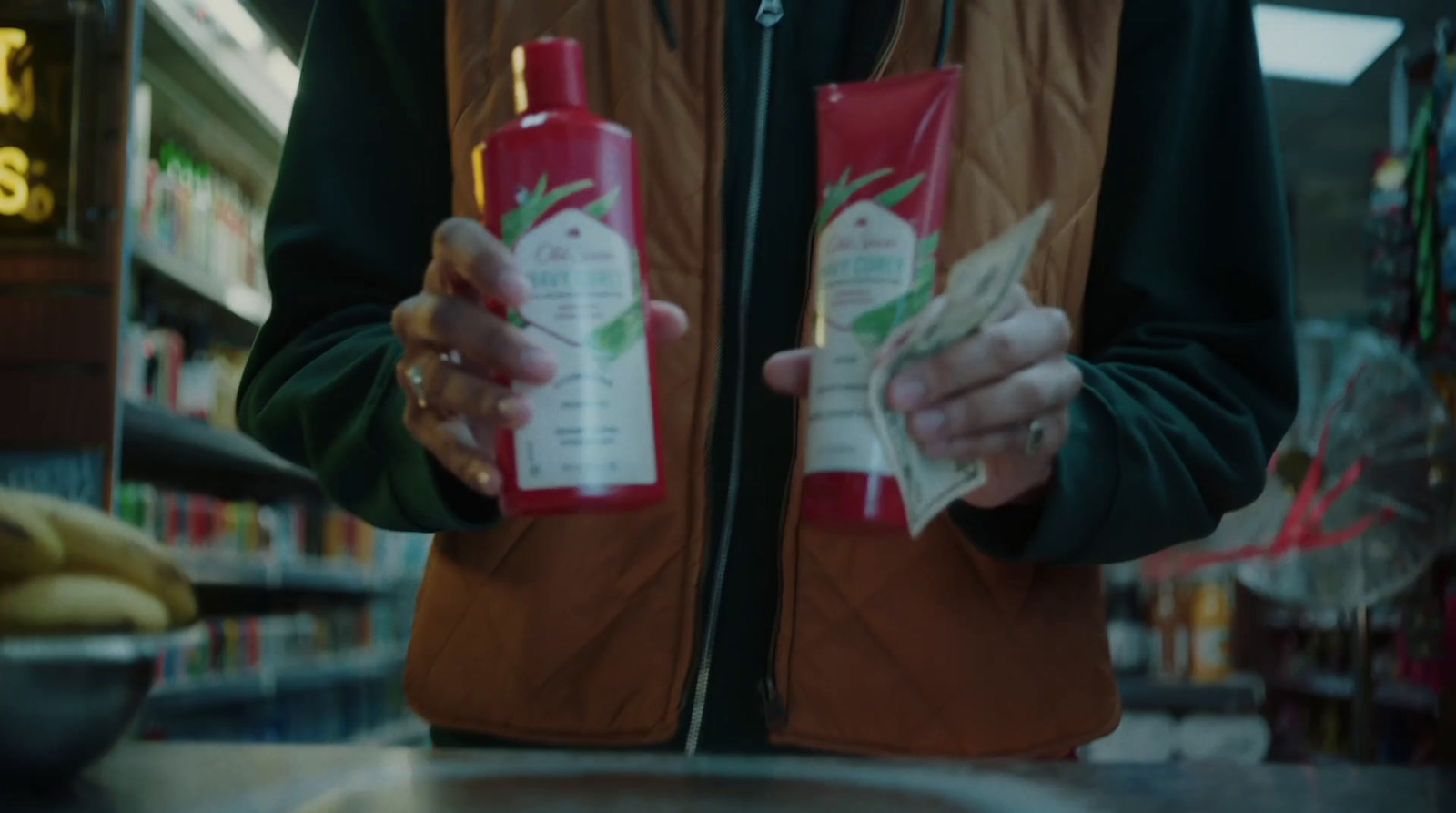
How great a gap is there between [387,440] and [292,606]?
3824 mm

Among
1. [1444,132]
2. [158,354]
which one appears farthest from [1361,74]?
[158,354]

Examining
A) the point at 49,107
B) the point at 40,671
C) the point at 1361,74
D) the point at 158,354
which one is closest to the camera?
the point at 40,671

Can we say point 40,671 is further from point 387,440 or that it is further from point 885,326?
point 885,326

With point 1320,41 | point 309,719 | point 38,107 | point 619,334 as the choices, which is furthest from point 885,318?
point 1320,41

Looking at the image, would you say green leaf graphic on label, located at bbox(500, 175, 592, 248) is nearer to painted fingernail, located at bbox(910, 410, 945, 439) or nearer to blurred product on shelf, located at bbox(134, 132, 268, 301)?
painted fingernail, located at bbox(910, 410, 945, 439)

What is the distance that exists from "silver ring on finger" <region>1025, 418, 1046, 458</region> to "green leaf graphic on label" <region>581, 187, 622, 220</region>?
25 cm

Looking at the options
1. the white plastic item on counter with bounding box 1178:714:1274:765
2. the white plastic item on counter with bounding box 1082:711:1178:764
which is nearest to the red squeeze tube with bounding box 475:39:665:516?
the white plastic item on counter with bounding box 1082:711:1178:764

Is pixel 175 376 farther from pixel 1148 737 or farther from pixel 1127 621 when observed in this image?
pixel 1127 621

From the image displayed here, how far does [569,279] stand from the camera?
26.9 inches

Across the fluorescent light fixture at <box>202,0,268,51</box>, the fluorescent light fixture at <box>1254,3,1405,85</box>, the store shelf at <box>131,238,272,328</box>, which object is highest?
the fluorescent light fixture at <box>1254,3,1405,85</box>

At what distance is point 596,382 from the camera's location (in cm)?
69

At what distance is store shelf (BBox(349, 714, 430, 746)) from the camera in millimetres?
4488

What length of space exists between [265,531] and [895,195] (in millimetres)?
3107

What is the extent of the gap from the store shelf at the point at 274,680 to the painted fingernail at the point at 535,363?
174cm
